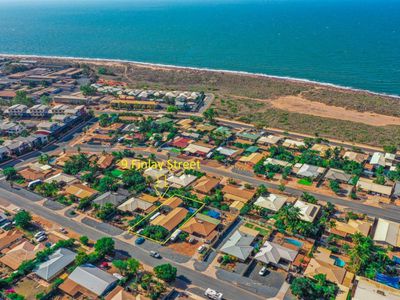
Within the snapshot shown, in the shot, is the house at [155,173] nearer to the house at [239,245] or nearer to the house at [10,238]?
the house at [239,245]

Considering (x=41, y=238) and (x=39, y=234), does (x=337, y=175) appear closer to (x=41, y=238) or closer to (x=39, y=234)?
(x=41, y=238)

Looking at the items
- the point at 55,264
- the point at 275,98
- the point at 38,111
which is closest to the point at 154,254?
the point at 55,264

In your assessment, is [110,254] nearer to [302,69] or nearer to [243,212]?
[243,212]

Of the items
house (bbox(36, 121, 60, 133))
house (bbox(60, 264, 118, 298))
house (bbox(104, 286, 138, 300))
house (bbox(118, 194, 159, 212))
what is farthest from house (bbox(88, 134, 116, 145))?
house (bbox(104, 286, 138, 300))

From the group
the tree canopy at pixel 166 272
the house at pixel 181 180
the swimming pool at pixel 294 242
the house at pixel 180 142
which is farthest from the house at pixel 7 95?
the swimming pool at pixel 294 242

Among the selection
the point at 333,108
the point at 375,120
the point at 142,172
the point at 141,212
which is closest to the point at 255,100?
the point at 333,108

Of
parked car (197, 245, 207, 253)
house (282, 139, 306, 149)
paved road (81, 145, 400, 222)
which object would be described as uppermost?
house (282, 139, 306, 149)

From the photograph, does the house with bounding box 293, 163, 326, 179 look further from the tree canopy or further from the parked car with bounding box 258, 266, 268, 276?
the tree canopy
